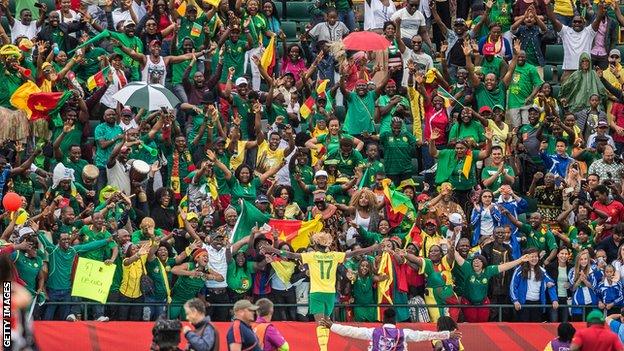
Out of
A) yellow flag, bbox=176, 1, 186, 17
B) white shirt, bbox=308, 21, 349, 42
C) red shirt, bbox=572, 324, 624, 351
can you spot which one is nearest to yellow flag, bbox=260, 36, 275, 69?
white shirt, bbox=308, 21, 349, 42

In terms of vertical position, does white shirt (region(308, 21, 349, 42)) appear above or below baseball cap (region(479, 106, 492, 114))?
above

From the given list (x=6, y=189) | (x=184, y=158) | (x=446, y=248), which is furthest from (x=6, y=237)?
(x=446, y=248)

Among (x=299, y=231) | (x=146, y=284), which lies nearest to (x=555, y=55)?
(x=299, y=231)

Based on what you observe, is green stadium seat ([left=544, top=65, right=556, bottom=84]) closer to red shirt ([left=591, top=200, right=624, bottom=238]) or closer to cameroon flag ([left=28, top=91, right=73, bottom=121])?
red shirt ([left=591, top=200, right=624, bottom=238])

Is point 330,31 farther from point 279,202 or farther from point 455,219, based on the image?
point 455,219

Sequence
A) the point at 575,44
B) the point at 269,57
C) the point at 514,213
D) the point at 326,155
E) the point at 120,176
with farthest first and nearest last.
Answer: the point at 575,44 < the point at 269,57 < the point at 326,155 < the point at 514,213 < the point at 120,176

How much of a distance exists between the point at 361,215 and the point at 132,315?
12.5 feet

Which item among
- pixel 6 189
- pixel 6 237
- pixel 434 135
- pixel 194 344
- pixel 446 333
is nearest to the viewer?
pixel 194 344

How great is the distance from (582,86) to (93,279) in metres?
9.57

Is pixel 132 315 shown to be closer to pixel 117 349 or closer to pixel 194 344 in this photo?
pixel 117 349

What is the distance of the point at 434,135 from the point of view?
3027cm

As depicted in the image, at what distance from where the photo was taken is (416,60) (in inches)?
1255

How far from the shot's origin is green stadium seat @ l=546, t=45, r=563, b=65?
34.3 m

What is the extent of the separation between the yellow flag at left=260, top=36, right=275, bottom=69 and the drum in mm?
3678
